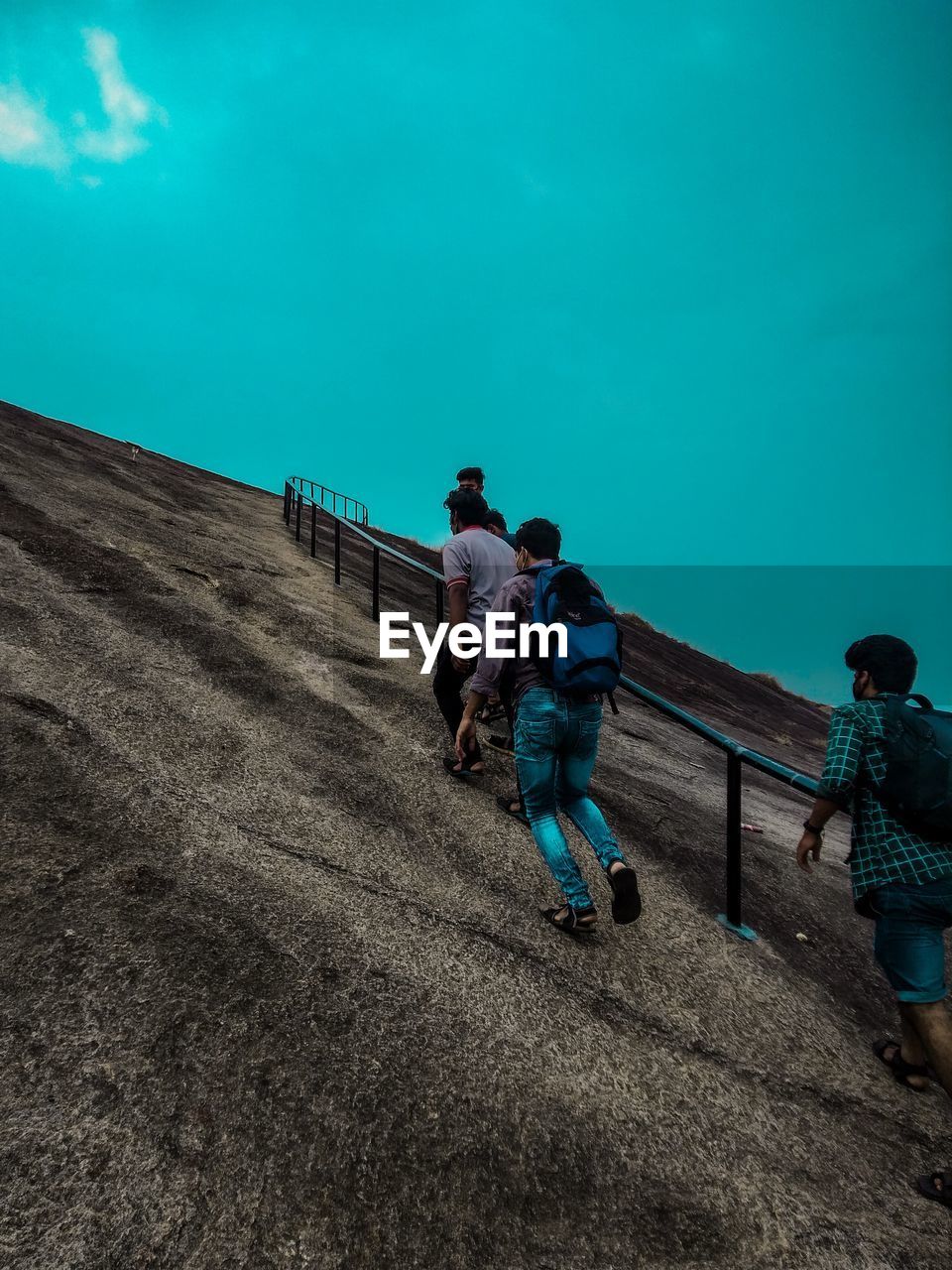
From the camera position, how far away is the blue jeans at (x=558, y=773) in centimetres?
336

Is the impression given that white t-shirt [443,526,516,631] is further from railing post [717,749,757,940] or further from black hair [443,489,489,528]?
railing post [717,749,757,940]

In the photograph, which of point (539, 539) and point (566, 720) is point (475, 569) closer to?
point (539, 539)

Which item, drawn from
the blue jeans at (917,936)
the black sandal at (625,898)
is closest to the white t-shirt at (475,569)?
the black sandal at (625,898)

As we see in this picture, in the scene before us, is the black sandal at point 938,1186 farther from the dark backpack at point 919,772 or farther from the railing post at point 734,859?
the railing post at point 734,859

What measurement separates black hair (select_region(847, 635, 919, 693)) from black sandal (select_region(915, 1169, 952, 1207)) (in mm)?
1837

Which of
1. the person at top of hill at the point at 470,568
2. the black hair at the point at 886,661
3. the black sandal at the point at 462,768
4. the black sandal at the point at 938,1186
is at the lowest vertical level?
the black sandal at the point at 938,1186

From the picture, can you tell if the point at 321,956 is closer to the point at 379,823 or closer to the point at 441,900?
the point at 441,900

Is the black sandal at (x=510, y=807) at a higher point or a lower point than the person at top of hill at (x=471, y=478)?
lower

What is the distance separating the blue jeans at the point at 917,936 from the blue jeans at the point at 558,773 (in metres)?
1.19

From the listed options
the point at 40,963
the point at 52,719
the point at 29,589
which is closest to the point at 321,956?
the point at 40,963

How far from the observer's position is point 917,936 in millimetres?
2682

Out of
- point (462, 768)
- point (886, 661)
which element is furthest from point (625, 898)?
point (462, 768)

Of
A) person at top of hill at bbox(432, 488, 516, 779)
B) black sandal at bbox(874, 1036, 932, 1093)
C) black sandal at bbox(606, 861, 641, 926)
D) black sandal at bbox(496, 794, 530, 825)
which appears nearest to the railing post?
black sandal at bbox(874, 1036, 932, 1093)

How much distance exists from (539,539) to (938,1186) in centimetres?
320
